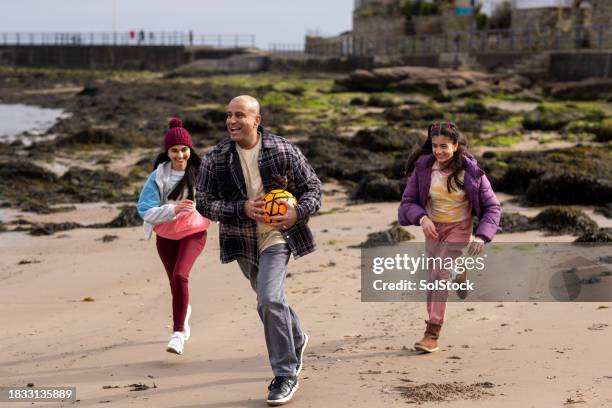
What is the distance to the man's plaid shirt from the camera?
5.29 metres

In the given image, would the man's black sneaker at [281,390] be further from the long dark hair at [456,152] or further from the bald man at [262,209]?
the long dark hair at [456,152]

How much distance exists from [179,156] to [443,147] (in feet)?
5.29

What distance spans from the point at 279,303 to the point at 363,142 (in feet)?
43.8

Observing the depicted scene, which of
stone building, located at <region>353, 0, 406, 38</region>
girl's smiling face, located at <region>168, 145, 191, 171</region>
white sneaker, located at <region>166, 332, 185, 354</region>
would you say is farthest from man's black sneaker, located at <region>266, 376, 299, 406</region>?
stone building, located at <region>353, 0, 406, 38</region>

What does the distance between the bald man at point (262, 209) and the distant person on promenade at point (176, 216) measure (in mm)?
801

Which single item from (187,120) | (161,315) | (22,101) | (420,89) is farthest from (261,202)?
(22,101)

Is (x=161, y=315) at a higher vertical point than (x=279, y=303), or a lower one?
lower

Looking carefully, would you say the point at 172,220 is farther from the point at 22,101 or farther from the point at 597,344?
the point at 22,101

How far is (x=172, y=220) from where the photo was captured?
622 centimetres

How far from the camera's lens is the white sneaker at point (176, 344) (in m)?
5.98

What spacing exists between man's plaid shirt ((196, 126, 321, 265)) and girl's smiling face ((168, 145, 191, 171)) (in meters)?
0.90

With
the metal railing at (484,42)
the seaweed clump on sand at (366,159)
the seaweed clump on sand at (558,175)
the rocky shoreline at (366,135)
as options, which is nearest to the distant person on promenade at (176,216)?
the rocky shoreline at (366,135)

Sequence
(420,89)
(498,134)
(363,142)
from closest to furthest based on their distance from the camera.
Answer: (363,142), (498,134), (420,89)

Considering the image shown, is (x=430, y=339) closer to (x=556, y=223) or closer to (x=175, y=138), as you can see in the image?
(x=175, y=138)
